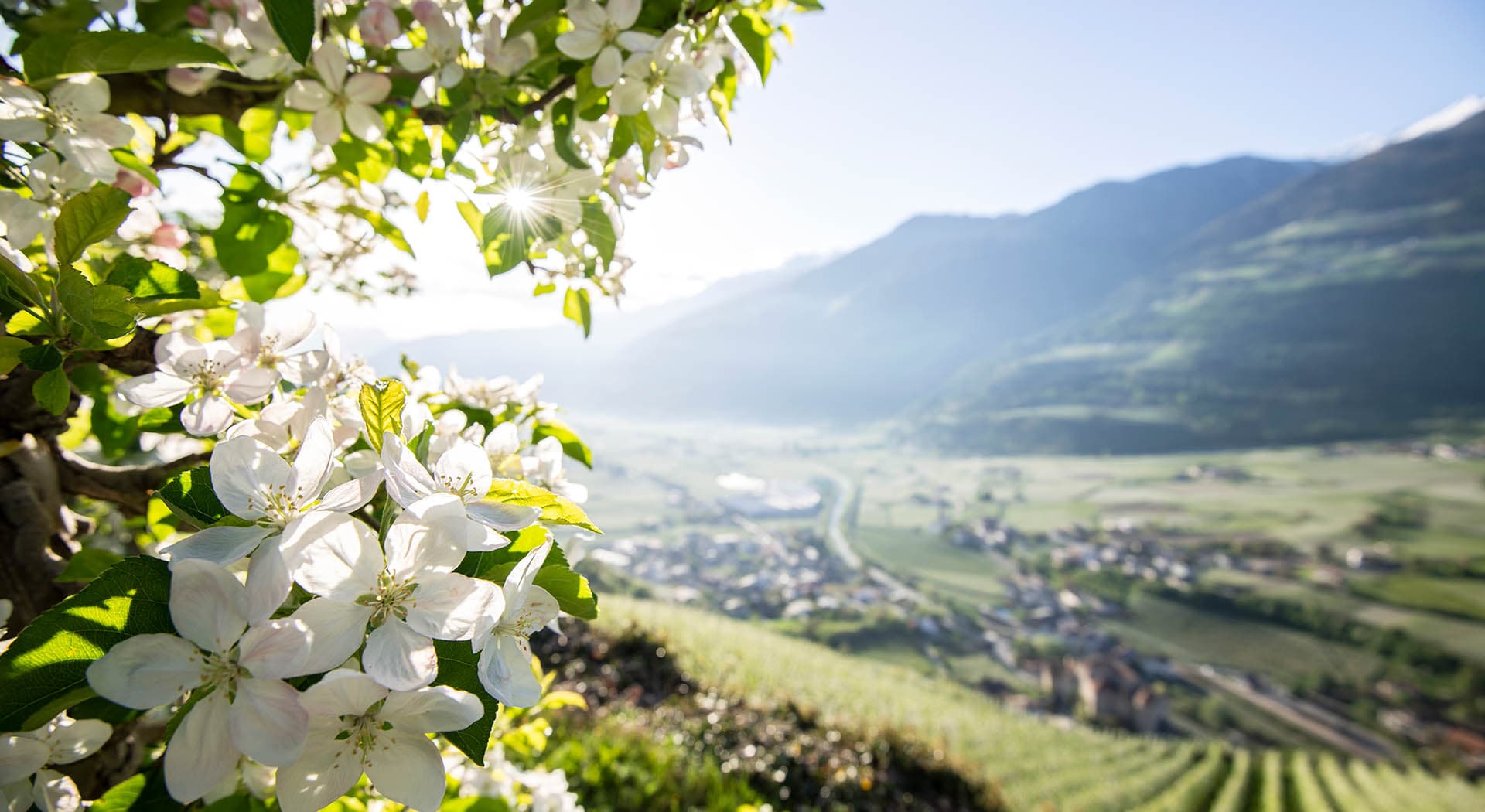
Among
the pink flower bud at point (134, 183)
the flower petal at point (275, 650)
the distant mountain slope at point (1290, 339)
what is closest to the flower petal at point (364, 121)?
the pink flower bud at point (134, 183)

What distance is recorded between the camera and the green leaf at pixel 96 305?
59 centimetres

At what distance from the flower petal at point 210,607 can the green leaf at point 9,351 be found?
15.5 inches

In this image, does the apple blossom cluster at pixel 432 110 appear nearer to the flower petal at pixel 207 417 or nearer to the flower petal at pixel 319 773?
the flower petal at pixel 207 417

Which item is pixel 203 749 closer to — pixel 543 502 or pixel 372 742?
pixel 372 742

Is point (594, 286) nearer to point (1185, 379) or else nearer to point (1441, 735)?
point (1441, 735)

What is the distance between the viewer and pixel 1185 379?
98188mm

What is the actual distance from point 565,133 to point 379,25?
0.38 metres

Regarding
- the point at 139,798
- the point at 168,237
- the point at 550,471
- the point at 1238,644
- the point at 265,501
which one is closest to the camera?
the point at 265,501

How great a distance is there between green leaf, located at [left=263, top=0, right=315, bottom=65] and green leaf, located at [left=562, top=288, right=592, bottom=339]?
66 centimetres

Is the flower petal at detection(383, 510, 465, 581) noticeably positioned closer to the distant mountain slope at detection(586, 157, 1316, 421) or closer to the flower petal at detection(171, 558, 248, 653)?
the flower petal at detection(171, 558, 248, 653)

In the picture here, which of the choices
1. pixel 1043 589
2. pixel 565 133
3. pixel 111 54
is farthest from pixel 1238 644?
pixel 111 54

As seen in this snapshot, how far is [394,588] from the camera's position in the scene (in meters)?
0.53

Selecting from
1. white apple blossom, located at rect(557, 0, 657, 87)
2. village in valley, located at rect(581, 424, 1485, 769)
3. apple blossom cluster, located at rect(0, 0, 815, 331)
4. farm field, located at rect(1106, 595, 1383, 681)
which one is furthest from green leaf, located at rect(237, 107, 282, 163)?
farm field, located at rect(1106, 595, 1383, 681)

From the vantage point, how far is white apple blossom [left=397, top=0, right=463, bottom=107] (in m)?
1.08
